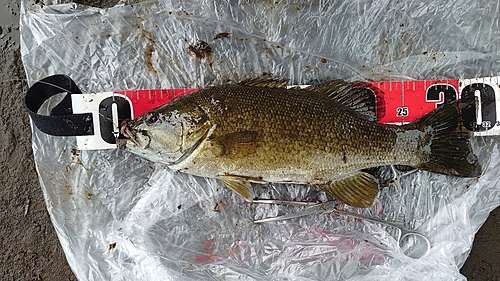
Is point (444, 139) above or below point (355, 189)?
above

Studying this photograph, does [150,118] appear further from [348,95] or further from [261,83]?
[348,95]

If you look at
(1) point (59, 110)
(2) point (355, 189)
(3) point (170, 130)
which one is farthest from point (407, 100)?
(1) point (59, 110)

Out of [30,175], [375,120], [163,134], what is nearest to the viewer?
[163,134]

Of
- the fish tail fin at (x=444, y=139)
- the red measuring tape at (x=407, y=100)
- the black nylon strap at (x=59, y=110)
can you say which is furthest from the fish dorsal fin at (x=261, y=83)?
the black nylon strap at (x=59, y=110)

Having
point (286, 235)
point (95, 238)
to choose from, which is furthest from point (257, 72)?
point (95, 238)

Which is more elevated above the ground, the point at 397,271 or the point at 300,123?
the point at 300,123

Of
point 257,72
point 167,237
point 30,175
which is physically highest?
point 257,72

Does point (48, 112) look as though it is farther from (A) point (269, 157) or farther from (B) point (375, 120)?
(B) point (375, 120)
